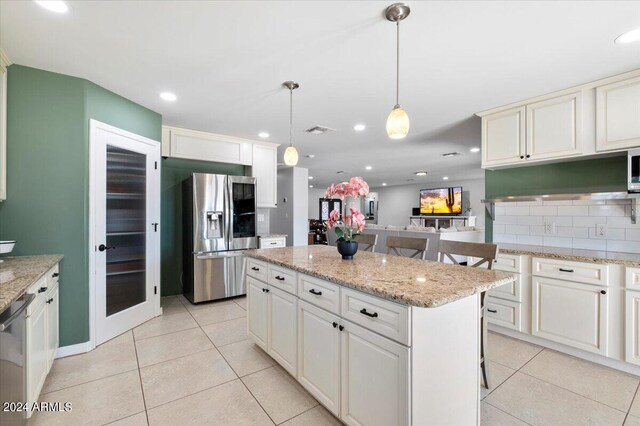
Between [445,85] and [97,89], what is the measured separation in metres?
3.16

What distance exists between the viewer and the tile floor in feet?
5.72

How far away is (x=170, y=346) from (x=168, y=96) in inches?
95.0

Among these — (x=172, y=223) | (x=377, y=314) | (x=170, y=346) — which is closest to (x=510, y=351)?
(x=377, y=314)

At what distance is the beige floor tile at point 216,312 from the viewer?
332 centimetres

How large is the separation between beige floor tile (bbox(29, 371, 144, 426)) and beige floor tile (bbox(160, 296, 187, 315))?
142cm

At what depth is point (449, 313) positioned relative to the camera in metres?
1.36

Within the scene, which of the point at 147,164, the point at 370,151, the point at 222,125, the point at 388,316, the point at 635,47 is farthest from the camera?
the point at 370,151

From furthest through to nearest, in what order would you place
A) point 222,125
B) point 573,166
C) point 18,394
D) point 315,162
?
point 315,162 < point 222,125 < point 573,166 < point 18,394

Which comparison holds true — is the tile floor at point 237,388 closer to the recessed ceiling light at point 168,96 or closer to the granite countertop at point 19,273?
the granite countertop at point 19,273

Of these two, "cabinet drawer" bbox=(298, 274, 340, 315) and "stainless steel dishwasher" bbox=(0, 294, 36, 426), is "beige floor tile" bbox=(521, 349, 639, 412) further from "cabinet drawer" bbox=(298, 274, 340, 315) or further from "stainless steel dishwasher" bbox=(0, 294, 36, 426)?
"stainless steel dishwasher" bbox=(0, 294, 36, 426)

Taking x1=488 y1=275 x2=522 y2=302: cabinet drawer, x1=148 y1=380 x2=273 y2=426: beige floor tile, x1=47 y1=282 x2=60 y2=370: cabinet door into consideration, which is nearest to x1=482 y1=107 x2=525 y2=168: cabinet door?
x1=488 y1=275 x2=522 y2=302: cabinet drawer

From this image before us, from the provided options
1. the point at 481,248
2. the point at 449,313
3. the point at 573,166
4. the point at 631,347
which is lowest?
the point at 631,347

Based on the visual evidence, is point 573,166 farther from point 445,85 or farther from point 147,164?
point 147,164

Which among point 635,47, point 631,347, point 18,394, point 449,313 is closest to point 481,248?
point 449,313
